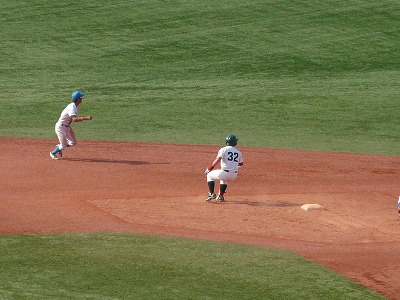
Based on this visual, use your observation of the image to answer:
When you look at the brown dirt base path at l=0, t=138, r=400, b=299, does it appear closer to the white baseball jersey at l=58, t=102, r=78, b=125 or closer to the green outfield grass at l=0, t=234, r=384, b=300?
the green outfield grass at l=0, t=234, r=384, b=300

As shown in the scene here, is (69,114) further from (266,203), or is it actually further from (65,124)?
(266,203)

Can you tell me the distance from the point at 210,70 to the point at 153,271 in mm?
21110

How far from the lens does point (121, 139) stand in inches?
1012

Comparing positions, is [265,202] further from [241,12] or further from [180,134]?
[241,12]

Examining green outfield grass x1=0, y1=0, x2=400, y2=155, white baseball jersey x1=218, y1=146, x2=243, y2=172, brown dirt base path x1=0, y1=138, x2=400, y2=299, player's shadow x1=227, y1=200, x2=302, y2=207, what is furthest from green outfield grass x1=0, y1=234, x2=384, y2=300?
green outfield grass x1=0, y1=0, x2=400, y2=155

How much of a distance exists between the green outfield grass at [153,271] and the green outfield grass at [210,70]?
11.0 meters

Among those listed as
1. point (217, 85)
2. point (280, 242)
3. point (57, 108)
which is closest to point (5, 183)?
point (280, 242)

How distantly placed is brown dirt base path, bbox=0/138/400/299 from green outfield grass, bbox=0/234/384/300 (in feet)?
1.94

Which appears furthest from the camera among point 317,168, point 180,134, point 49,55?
point 49,55

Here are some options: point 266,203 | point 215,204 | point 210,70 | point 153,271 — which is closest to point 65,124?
point 215,204

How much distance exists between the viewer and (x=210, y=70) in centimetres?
3378

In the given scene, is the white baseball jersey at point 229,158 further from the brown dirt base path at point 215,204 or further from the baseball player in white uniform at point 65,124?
the baseball player in white uniform at point 65,124

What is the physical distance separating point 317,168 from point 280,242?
696cm

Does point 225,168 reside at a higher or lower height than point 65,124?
lower
